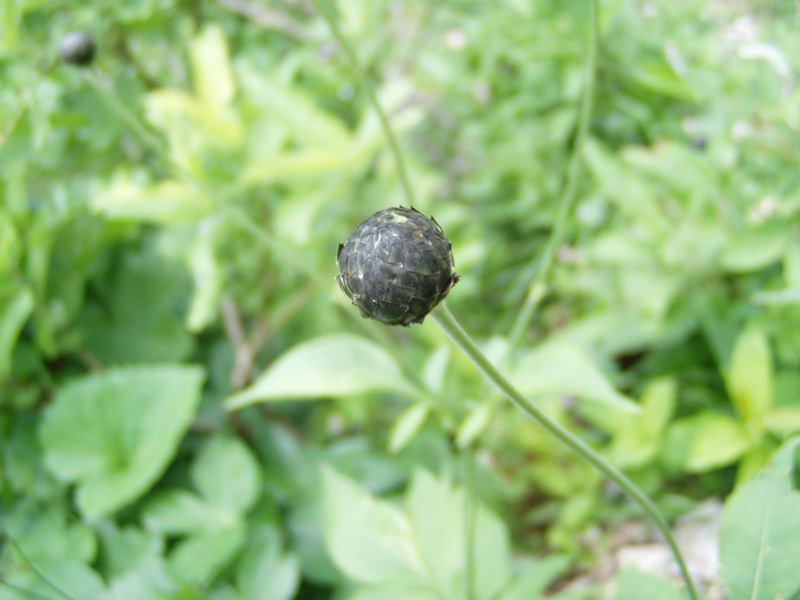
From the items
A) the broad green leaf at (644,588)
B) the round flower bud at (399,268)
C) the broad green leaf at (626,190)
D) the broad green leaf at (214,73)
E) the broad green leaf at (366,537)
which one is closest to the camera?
the round flower bud at (399,268)

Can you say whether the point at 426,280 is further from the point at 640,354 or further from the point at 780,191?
the point at 640,354

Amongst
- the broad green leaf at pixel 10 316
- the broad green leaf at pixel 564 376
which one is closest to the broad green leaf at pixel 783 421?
the broad green leaf at pixel 564 376

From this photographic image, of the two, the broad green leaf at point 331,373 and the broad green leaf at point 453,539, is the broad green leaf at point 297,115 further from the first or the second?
the broad green leaf at point 453,539

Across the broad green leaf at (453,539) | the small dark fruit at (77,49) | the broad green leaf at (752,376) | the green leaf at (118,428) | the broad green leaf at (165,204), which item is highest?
the small dark fruit at (77,49)

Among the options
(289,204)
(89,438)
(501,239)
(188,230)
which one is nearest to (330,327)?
(289,204)

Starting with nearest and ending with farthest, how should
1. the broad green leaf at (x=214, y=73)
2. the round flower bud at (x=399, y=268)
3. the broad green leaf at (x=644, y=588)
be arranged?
the round flower bud at (x=399, y=268) → the broad green leaf at (x=644, y=588) → the broad green leaf at (x=214, y=73)

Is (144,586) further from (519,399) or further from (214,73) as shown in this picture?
(214,73)
